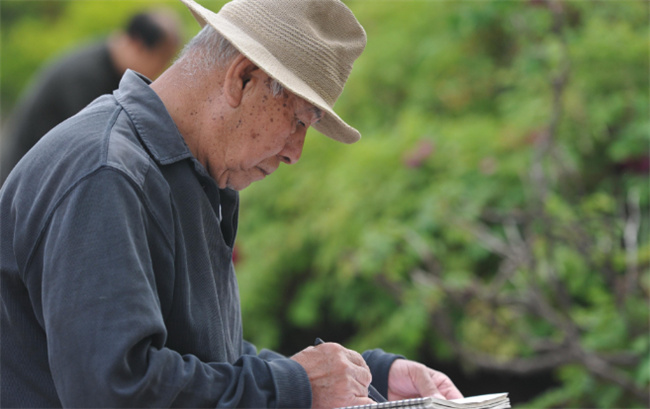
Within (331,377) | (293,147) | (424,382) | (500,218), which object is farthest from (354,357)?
(500,218)

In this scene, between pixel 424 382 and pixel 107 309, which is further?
pixel 424 382

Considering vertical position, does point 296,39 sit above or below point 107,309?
above

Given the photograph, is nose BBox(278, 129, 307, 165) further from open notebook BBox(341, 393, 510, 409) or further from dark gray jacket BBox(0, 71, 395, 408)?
open notebook BBox(341, 393, 510, 409)

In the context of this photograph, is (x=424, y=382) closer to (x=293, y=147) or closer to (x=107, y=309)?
(x=293, y=147)

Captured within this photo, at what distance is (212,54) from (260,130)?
0.18m

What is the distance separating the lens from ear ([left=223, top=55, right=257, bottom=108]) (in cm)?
156

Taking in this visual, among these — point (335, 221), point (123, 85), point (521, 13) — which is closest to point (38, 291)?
point (123, 85)

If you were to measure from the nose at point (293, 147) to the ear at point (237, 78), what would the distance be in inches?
6.1

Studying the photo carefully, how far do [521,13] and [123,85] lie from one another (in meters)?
3.07

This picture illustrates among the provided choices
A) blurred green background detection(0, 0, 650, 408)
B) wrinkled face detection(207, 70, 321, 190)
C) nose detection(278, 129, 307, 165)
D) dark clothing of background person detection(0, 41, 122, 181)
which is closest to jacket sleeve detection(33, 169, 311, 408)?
wrinkled face detection(207, 70, 321, 190)

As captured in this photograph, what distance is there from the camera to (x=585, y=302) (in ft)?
14.4

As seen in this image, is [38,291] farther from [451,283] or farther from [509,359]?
[509,359]

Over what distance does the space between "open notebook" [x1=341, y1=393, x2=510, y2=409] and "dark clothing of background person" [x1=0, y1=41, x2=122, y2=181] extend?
3221 millimetres

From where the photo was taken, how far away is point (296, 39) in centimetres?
161
